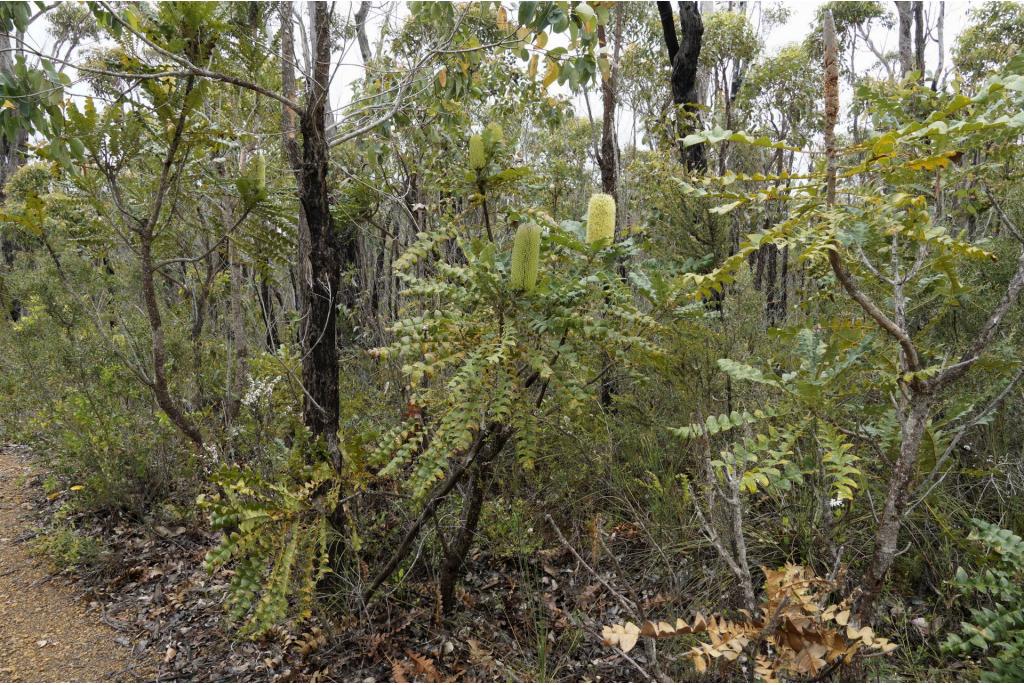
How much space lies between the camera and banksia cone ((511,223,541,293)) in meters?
1.96

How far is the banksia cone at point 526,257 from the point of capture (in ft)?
6.42

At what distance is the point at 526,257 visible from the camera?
1.98m

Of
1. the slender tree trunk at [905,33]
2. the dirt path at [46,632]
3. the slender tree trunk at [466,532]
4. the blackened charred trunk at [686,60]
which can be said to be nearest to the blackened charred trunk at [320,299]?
the slender tree trunk at [466,532]

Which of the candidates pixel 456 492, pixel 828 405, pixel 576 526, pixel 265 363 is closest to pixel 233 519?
pixel 265 363

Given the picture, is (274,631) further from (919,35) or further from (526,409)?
(919,35)

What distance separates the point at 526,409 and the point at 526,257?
1.83 feet

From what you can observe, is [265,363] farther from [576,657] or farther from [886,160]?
[886,160]

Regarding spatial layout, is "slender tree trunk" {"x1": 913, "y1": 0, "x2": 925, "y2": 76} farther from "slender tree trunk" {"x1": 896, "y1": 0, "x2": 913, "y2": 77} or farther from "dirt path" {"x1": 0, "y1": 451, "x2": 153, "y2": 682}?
"dirt path" {"x1": 0, "y1": 451, "x2": 153, "y2": 682}

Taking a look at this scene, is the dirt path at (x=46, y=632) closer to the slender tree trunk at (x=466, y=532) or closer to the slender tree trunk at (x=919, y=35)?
the slender tree trunk at (x=466, y=532)

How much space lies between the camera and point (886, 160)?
1371mm

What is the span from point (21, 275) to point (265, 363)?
5.64m

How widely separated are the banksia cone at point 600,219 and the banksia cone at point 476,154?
53 centimetres

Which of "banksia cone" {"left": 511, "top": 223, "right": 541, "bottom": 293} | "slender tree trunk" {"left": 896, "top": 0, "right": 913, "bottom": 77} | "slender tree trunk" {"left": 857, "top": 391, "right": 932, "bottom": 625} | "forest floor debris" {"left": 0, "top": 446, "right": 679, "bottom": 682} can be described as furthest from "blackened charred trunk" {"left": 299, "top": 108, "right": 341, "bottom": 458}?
"slender tree trunk" {"left": 896, "top": 0, "right": 913, "bottom": 77}

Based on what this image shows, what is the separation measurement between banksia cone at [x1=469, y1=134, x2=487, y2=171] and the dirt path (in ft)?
8.95
